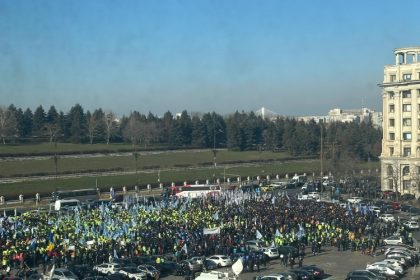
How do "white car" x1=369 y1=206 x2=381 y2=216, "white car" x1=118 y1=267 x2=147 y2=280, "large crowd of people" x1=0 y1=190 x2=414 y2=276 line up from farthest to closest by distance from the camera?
"white car" x1=369 y1=206 x2=381 y2=216, "large crowd of people" x1=0 y1=190 x2=414 y2=276, "white car" x1=118 y1=267 x2=147 y2=280

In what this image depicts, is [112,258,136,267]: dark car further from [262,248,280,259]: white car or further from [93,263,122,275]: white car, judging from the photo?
[262,248,280,259]: white car

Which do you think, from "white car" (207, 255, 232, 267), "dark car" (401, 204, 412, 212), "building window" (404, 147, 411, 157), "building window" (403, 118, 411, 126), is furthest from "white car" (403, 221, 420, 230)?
"building window" (403, 118, 411, 126)

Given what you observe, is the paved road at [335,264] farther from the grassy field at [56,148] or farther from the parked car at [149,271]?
the grassy field at [56,148]

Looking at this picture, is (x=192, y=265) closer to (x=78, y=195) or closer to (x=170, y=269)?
(x=170, y=269)

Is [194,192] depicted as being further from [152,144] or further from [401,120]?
[152,144]

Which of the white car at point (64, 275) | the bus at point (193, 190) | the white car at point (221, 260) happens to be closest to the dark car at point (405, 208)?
the bus at point (193, 190)
